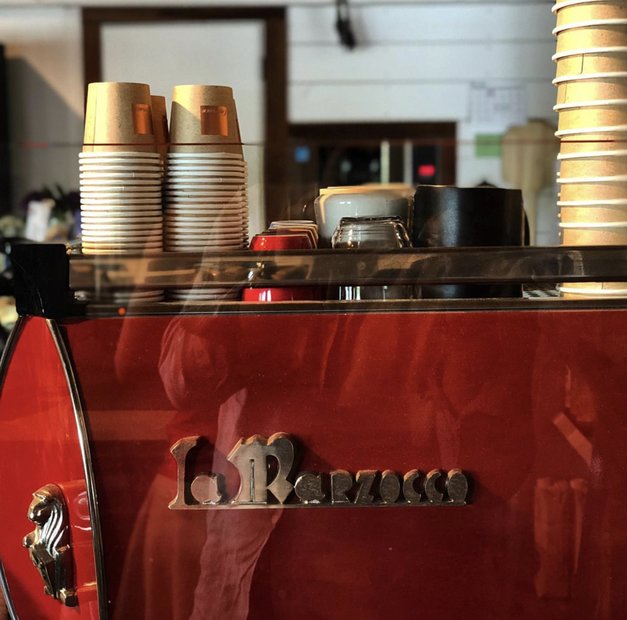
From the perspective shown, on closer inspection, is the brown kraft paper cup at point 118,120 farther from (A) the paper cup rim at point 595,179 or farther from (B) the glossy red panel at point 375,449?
(A) the paper cup rim at point 595,179

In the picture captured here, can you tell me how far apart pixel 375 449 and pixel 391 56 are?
99.4 inches

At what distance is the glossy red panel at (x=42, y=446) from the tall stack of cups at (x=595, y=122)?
51cm

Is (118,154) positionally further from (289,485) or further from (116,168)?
(289,485)

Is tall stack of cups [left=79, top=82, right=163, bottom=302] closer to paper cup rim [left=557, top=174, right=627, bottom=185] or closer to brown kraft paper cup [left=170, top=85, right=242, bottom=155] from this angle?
brown kraft paper cup [left=170, top=85, right=242, bottom=155]

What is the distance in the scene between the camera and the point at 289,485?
0.79 metres

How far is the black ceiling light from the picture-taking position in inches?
116

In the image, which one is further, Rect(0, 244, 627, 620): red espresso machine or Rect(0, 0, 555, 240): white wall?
Rect(0, 0, 555, 240): white wall

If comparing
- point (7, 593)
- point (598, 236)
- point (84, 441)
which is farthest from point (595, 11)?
point (7, 593)

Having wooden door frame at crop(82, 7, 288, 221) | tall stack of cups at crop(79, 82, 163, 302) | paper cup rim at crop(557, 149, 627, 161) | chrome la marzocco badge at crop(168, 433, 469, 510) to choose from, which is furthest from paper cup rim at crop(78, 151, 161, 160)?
wooden door frame at crop(82, 7, 288, 221)

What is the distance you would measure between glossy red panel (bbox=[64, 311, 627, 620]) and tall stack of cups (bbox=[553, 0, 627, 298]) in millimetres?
113

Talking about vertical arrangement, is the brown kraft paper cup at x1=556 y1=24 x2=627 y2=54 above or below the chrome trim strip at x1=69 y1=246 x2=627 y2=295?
above

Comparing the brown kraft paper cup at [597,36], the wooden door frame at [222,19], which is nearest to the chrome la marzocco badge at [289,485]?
the brown kraft paper cup at [597,36]

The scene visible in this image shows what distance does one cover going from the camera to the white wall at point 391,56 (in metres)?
2.97

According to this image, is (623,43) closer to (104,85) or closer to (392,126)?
(104,85)
